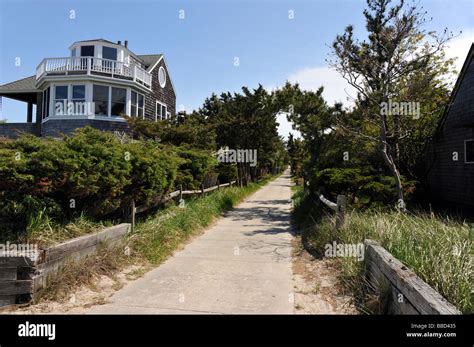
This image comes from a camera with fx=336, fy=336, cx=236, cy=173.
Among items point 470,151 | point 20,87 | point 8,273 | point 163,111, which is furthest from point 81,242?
point 20,87

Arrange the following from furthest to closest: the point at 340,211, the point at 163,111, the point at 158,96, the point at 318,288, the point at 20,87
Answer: the point at 163,111 → the point at 158,96 → the point at 20,87 → the point at 340,211 → the point at 318,288

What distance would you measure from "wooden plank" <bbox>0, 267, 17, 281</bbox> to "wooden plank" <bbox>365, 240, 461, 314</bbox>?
14.4 ft

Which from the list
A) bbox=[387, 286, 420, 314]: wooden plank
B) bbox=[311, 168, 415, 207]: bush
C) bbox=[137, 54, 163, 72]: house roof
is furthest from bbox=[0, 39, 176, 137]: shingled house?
bbox=[387, 286, 420, 314]: wooden plank

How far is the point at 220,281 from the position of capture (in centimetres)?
529

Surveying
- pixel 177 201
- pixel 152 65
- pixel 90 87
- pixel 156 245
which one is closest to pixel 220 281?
pixel 156 245

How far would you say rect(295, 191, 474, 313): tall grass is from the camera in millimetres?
3439

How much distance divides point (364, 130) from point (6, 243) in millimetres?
11782

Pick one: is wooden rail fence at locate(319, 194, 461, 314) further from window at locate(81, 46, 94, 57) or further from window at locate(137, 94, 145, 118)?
window at locate(81, 46, 94, 57)

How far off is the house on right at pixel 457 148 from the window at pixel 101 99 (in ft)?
55.9

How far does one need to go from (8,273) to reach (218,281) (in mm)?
2791

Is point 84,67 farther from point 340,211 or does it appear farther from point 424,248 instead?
point 424,248

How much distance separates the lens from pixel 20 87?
23609 mm

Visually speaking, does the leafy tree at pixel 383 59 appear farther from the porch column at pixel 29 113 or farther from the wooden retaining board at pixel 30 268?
the porch column at pixel 29 113

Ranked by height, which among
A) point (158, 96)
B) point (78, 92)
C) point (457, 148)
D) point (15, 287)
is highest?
point (158, 96)
